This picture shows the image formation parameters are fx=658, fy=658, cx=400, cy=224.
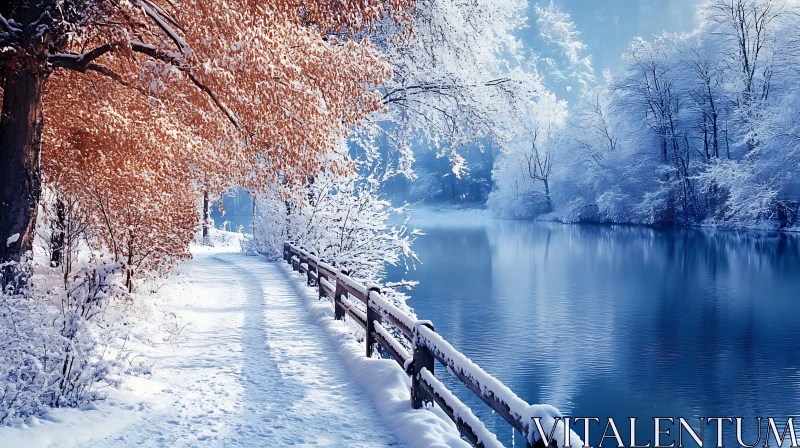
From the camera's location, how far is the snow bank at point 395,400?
6227 mm

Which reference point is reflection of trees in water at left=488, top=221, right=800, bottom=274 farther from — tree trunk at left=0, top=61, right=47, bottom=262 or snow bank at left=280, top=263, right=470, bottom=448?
tree trunk at left=0, top=61, right=47, bottom=262

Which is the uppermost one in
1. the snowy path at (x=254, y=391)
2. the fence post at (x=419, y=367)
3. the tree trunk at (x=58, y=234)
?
the tree trunk at (x=58, y=234)

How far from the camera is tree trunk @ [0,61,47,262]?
883cm

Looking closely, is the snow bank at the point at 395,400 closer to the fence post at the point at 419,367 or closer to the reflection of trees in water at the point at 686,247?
the fence post at the point at 419,367

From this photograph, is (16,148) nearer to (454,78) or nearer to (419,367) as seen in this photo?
(419,367)

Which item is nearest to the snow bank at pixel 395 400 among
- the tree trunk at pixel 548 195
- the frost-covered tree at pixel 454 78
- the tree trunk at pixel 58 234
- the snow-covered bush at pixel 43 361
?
the snow-covered bush at pixel 43 361

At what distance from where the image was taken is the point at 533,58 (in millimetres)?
148250

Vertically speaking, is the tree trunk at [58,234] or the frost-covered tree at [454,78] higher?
the frost-covered tree at [454,78]

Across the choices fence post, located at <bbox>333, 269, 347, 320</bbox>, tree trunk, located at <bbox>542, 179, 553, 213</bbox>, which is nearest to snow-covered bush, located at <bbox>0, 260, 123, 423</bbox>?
fence post, located at <bbox>333, 269, 347, 320</bbox>

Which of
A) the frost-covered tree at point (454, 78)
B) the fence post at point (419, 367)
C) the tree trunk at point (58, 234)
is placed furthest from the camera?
the frost-covered tree at point (454, 78)

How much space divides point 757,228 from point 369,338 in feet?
149

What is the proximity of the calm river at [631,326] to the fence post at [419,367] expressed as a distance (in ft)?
15.2

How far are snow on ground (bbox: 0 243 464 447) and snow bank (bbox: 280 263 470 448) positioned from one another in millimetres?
15

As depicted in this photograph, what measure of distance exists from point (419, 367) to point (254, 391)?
2.26m
